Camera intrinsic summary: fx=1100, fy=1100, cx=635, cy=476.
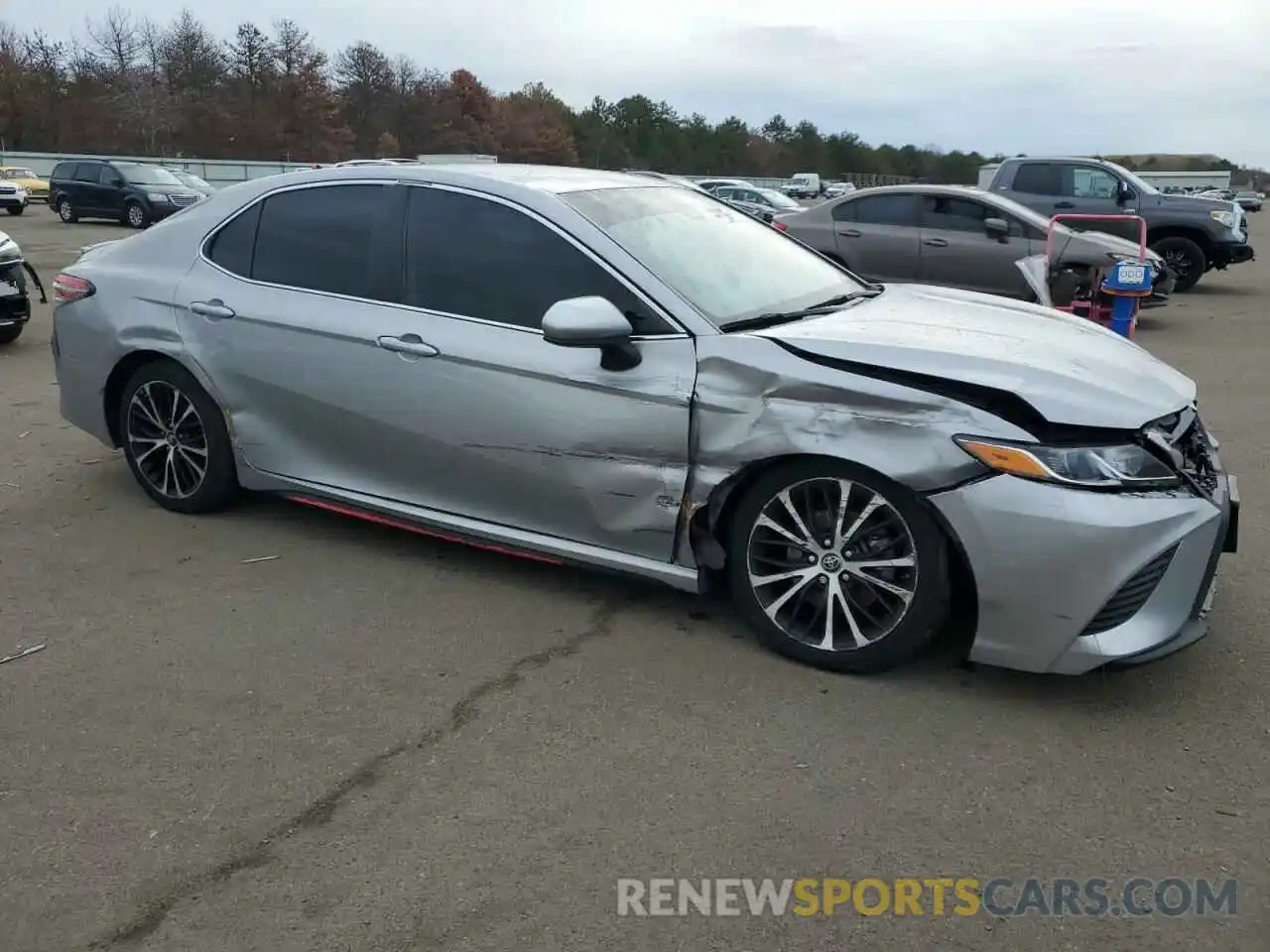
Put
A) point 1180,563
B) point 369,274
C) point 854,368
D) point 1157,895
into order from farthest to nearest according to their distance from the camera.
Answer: point 369,274 → point 854,368 → point 1180,563 → point 1157,895

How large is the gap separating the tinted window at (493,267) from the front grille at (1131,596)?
5.57 feet

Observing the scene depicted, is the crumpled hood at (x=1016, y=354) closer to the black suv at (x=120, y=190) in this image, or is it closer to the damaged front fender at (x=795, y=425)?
the damaged front fender at (x=795, y=425)

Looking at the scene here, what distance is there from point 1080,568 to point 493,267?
2374 millimetres

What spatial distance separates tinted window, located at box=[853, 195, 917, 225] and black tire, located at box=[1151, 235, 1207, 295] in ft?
17.1

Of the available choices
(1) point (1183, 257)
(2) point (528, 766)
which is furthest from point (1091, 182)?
(2) point (528, 766)

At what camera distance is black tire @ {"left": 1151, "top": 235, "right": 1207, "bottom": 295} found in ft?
49.9

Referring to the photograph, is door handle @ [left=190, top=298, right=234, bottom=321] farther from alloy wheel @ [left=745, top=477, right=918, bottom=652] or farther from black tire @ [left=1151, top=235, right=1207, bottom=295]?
black tire @ [left=1151, top=235, right=1207, bottom=295]

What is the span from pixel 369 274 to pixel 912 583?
2.52 meters

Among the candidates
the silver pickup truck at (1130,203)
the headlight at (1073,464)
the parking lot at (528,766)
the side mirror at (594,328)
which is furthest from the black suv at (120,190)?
the headlight at (1073,464)

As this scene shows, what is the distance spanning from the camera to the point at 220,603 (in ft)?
14.0

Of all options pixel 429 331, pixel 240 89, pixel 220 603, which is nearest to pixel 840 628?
pixel 429 331

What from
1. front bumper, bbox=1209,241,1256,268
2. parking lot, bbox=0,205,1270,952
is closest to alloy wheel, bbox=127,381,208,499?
parking lot, bbox=0,205,1270,952

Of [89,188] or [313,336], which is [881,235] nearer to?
[313,336]

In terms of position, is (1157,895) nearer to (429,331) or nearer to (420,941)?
(420,941)
